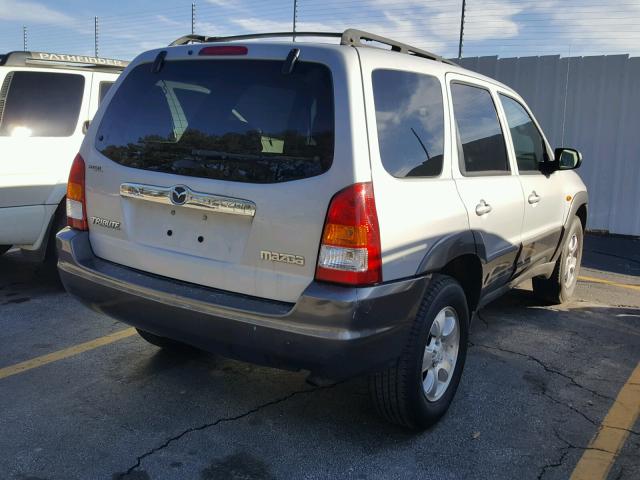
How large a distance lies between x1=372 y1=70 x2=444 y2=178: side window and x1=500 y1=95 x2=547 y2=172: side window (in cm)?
118

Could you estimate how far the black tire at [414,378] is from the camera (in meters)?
2.84

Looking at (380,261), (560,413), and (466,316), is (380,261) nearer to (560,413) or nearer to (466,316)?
(466,316)

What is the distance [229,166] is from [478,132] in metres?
1.65

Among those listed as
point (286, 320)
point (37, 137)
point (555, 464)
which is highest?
point (37, 137)

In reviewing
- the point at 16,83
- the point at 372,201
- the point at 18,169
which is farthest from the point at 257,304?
the point at 16,83

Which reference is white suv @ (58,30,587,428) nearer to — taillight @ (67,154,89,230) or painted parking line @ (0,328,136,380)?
taillight @ (67,154,89,230)

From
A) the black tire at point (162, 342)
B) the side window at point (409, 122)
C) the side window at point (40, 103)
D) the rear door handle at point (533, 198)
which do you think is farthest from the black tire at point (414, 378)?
the side window at point (40, 103)

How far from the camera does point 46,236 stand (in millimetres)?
5328

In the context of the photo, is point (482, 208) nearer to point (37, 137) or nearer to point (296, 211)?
point (296, 211)

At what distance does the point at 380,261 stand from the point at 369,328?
28 centimetres

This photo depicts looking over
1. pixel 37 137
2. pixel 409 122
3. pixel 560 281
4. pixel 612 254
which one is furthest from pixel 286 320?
pixel 612 254

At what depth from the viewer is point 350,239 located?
98.1 inches

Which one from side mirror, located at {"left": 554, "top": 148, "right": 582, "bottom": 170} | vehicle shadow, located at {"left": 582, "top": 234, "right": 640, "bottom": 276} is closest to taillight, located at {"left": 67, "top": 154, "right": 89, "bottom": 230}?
side mirror, located at {"left": 554, "top": 148, "right": 582, "bottom": 170}

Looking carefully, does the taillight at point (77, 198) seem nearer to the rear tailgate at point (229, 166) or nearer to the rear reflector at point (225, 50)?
the rear tailgate at point (229, 166)
